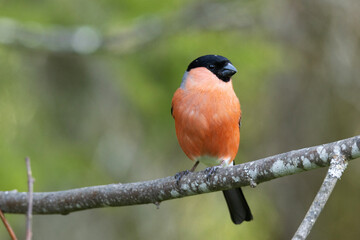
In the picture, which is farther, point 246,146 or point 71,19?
point 246,146

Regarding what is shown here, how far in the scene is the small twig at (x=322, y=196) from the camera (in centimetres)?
193

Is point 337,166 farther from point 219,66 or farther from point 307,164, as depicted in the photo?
point 219,66

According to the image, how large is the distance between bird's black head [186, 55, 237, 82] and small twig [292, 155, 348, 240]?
1.84m

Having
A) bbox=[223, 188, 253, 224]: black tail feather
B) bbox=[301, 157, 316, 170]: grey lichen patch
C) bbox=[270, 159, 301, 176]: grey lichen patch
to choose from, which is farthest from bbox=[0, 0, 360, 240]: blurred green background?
bbox=[301, 157, 316, 170]: grey lichen patch

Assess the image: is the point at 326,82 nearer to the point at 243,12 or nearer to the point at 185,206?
the point at 243,12

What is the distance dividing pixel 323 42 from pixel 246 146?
1540mm

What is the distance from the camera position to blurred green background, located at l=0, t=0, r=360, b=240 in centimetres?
507

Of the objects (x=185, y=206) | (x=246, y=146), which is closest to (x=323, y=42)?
(x=246, y=146)

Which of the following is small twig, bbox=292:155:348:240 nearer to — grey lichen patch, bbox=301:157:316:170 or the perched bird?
grey lichen patch, bbox=301:157:316:170

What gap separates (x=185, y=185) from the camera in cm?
301

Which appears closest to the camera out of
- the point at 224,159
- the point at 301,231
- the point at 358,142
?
the point at 301,231

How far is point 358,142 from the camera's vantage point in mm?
2158

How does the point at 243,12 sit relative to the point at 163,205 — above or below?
above

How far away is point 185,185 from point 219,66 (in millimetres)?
1273
